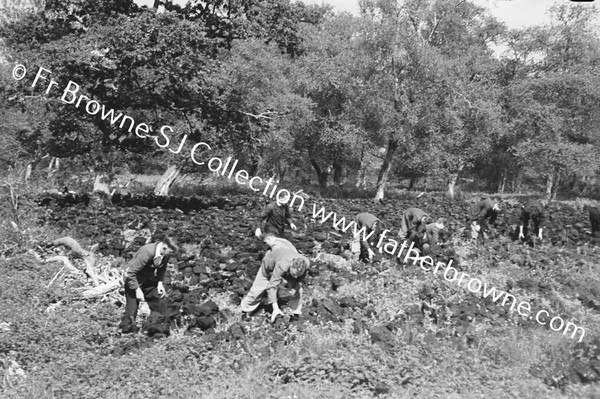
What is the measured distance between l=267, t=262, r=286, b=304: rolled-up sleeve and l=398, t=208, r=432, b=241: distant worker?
5.60m

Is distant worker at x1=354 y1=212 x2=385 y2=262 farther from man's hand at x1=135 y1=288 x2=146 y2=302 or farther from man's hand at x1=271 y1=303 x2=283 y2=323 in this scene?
man's hand at x1=135 y1=288 x2=146 y2=302

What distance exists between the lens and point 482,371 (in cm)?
744

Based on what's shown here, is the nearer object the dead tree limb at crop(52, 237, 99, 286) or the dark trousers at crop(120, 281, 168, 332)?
the dark trousers at crop(120, 281, 168, 332)

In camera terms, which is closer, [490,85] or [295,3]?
[295,3]

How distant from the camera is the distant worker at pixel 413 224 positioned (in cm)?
1383

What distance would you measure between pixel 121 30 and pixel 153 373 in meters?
15.0

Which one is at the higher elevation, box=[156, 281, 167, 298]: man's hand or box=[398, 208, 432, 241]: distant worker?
box=[398, 208, 432, 241]: distant worker

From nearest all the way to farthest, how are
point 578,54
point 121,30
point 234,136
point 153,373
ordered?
point 153,373
point 121,30
point 234,136
point 578,54

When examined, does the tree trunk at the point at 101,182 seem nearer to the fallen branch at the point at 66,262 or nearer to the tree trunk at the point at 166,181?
the tree trunk at the point at 166,181

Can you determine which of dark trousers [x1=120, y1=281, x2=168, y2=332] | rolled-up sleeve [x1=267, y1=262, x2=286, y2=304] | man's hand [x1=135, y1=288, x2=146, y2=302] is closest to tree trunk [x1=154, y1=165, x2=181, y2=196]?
dark trousers [x1=120, y1=281, x2=168, y2=332]

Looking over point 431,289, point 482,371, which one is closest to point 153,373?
point 482,371

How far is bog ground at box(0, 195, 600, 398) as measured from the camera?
7117mm

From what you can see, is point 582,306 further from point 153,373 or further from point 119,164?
point 119,164

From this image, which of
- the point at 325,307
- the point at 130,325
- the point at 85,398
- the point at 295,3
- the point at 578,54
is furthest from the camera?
the point at 578,54
